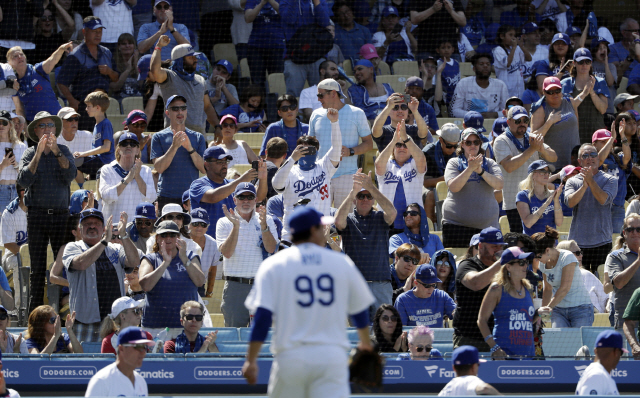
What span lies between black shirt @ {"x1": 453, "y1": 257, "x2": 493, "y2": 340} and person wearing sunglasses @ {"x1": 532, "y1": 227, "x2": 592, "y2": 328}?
1.18 meters

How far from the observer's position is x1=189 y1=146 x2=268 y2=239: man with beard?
859 cm

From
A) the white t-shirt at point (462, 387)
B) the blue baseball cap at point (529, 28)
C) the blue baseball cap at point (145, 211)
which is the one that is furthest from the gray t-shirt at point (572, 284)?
the blue baseball cap at point (529, 28)

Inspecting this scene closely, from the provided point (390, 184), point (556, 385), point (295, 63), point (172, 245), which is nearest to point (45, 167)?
point (172, 245)

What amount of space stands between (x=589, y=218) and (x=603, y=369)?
387 cm

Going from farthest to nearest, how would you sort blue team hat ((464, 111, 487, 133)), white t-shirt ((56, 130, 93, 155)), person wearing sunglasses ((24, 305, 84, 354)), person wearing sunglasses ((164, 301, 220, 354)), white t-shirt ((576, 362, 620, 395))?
white t-shirt ((56, 130, 93, 155)) → blue team hat ((464, 111, 487, 133)) → person wearing sunglasses ((24, 305, 84, 354)) → person wearing sunglasses ((164, 301, 220, 354)) → white t-shirt ((576, 362, 620, 395))

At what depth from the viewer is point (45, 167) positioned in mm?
8516

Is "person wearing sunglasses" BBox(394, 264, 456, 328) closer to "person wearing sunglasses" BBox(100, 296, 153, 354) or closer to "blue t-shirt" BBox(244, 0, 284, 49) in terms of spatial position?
"person wearing sunglasses" BBox(100, 296, 153, 354)

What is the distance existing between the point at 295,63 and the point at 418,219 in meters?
3.79

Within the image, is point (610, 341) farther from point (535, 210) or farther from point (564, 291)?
point (535, 210)

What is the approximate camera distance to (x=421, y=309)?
7.55m

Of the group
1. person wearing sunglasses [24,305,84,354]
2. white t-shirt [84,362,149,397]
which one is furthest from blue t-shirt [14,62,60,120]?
white t-shirt [84,362,149,397]

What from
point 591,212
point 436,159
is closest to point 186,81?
point 436,159

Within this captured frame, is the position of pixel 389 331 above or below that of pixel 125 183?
below

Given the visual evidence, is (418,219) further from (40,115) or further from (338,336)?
(338,336)
